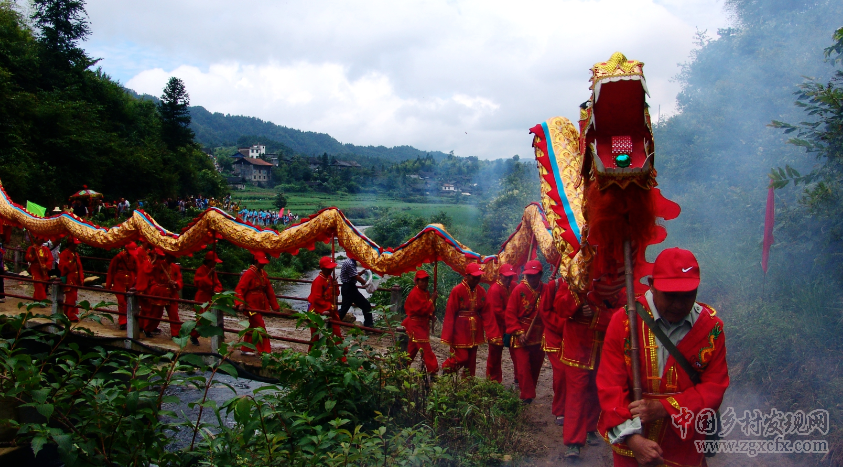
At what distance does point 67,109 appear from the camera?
87.1 feet

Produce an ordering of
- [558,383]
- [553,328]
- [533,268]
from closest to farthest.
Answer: [553,328] < [558,383] < [533,268]

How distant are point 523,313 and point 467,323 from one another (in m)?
0.73

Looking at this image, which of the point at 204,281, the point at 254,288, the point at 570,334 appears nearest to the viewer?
the point at 570,334

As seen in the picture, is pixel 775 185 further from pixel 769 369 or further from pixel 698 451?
pixel 698 451

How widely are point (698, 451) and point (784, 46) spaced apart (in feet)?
24.7

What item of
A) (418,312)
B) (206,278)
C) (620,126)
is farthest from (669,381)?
(206,278)

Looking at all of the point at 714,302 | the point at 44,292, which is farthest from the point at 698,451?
the point at 44,292

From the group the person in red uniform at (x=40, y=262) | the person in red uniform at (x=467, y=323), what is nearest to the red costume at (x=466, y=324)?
the person in red uniform at (x=467, y=323)

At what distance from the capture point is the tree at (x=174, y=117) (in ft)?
124

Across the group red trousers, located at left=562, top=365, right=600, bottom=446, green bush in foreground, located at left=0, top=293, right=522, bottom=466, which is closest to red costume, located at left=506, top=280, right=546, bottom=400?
red trousers, located at left=562, top=365, right=600, bottom=446

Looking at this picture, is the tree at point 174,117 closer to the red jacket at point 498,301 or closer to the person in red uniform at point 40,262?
the person in red uniform at point 40,262

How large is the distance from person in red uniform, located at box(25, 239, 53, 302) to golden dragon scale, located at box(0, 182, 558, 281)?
9.66 ft

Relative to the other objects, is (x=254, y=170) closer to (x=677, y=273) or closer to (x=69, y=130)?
(x=69, y=130)

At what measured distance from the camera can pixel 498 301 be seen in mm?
6730
